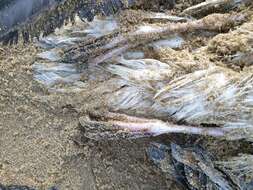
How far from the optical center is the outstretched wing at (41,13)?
12.0ft

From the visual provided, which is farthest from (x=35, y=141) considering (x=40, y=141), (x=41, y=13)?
(x=41, y=13)

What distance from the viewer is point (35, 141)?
3.79 meters

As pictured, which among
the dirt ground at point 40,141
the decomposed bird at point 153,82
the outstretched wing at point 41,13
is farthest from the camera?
the dirt ground at point 40,141

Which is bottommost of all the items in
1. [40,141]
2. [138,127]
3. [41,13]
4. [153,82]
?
[40,141]

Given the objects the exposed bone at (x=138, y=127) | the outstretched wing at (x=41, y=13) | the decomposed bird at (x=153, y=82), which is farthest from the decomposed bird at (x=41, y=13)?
Result: the exposed bone at (x=138, y=127)

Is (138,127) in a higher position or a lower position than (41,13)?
lower

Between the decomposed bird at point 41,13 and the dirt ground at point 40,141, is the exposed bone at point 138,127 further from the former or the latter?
the decomposed bird at point 41,13

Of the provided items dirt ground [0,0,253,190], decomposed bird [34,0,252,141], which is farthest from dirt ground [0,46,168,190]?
decomposed bird [34,0,252,141]

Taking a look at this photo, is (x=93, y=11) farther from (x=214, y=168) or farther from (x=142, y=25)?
(x=214, y=168)

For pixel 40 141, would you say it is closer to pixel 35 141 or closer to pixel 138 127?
pixel 35 141

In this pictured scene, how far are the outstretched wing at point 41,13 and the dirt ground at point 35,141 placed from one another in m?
0.13

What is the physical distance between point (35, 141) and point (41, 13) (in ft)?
2.80

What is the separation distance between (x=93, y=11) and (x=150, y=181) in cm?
121

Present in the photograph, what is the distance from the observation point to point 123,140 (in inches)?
147
